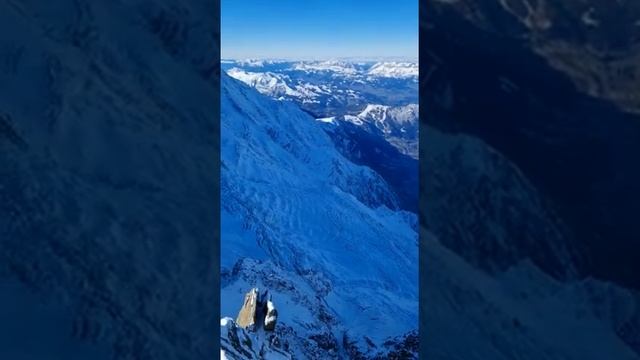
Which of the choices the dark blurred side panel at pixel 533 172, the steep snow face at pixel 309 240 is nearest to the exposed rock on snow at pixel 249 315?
the steep snow face at pixel 309 240

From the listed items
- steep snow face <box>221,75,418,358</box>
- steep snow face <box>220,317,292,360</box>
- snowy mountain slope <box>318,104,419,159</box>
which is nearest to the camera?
steep snow face <box>220,317,292,360</box>

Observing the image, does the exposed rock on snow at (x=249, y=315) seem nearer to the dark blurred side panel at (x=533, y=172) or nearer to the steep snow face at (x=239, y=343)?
the steep snow face at (x=239, y=343)

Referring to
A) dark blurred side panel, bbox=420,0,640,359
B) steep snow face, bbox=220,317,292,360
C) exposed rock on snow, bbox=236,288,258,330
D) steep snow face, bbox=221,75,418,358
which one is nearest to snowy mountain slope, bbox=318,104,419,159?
steep snow face, bbox=221,75,418,358

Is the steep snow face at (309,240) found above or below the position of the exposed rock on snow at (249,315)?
above

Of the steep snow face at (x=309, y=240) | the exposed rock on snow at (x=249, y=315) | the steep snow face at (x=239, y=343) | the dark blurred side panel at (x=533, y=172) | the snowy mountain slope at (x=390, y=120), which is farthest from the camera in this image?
the snowy mountain slope at (x=390, y=120)

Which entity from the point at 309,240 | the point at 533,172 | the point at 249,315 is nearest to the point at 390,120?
the point at 309,240
